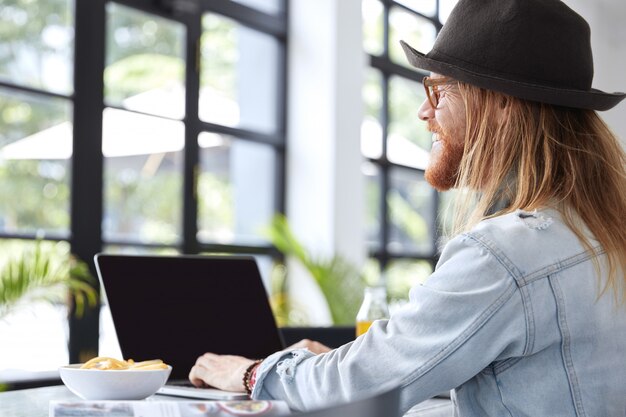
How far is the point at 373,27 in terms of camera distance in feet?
21.4

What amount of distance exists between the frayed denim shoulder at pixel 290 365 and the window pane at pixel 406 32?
5.47m

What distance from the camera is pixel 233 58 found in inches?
219

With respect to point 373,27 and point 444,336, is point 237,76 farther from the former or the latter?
point 444,336

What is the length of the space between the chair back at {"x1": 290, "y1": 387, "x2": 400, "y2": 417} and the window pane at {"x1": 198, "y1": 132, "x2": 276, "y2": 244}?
4482 mm

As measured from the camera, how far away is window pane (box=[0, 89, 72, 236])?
13.6 feet

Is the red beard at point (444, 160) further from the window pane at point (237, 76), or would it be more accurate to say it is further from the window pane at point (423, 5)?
the window pane at point (423, 5)

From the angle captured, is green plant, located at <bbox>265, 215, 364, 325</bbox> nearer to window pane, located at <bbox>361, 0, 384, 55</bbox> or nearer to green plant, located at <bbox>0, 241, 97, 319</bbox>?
green plant, located at <bbox>0, 241, 97, 319</bbox>

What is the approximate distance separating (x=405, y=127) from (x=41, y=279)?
3.68 meters

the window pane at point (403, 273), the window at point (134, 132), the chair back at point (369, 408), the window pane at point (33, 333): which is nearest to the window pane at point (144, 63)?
the window at point (134, 132)

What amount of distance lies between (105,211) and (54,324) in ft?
2.06

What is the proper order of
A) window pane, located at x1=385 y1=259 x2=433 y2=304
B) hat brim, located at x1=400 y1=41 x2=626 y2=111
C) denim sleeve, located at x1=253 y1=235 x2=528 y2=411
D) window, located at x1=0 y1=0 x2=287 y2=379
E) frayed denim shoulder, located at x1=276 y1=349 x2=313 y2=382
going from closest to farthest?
denim sleeve, located at x1=253 y1=235 x2=528 y2=411, frayed denim shoulder, located at x1=276 y1=349 x2=313 y2=382, hat brim, located at x1=400 y1=41 x2=626 y2=111, window, located at x1=0 y1=0 x2=287 y2=379, window pane, located at x1=385 y1=259 x2=433 y2=304

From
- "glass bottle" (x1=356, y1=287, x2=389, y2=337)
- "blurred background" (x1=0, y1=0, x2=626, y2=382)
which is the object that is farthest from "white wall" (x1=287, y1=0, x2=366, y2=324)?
"glass bottle" (x1=356, y1=287, x2=389, y2=337)

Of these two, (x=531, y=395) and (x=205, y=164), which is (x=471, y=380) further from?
(x=205, y=164)

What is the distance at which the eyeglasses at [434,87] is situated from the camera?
1.61m
